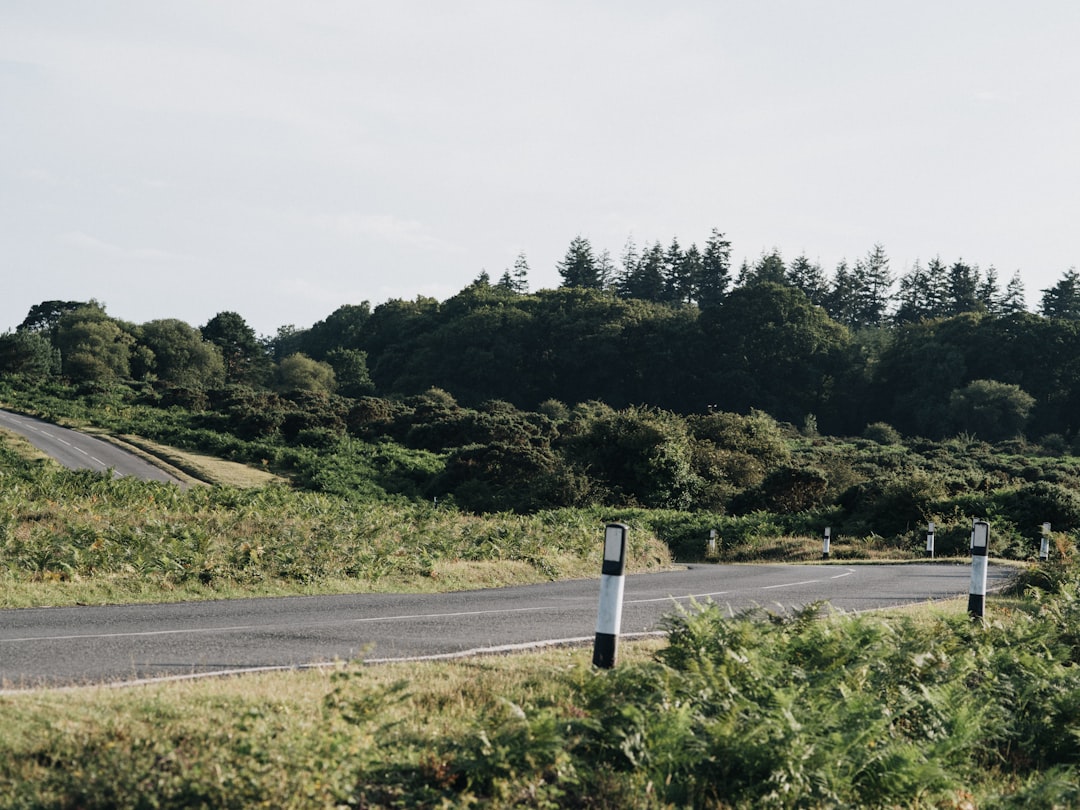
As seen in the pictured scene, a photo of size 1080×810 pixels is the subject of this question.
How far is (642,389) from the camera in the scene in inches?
3875

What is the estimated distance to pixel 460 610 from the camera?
12.9 m

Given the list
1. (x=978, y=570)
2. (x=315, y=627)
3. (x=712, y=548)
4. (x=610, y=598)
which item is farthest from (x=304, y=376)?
(x=610, y=598)

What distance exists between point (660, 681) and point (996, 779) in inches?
104

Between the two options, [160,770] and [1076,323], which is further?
[1076,323]

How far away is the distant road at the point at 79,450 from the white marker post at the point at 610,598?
36409 millimetres

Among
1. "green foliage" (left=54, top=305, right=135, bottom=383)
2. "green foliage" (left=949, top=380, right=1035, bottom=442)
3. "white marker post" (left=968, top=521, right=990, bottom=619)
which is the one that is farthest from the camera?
"green foliage" (left=54, top=305, right=135, bottom=383)

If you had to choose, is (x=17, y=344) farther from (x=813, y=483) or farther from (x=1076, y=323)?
(x=1076, y=323)

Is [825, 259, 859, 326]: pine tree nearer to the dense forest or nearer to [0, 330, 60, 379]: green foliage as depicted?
the dense forest

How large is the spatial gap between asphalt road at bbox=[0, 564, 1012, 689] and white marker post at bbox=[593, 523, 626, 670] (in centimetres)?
56

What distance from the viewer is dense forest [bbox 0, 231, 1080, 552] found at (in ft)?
143

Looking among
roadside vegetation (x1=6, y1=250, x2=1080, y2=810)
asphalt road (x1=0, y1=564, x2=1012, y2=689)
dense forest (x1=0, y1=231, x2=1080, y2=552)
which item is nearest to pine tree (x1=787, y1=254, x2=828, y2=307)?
dense forest (x1=0, y1=231, x2=1080, y2=552)

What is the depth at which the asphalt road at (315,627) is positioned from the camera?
8055 mm

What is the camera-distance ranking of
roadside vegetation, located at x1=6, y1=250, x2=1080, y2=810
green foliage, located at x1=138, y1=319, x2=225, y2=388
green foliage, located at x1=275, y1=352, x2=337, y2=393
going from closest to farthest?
roadside vegetation, located at x1=6, y1=250, x2=1080, y2=810 < green foliage, located at x1=275, y1=352, x2=337, y2=393 < green foliage, located at x1=138, y1=319, x2=225, y2=388

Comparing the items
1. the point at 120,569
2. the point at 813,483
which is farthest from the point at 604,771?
the point at 813,483
